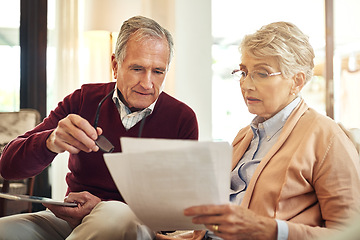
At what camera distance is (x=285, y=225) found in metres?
1.05

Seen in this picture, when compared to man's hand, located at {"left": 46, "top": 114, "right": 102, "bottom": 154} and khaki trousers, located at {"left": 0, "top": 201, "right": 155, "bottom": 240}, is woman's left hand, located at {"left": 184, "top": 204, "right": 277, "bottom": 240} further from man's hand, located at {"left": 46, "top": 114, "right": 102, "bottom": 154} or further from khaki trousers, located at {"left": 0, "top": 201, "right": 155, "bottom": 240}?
man's hand, located at {"left": 46, "top": 114, "right": 102, "bottom": 154}

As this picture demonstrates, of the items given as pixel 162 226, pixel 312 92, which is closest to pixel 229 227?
pixel 162 226

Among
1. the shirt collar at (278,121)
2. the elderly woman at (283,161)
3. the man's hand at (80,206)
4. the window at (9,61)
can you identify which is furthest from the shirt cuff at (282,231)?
the window at (9,61)

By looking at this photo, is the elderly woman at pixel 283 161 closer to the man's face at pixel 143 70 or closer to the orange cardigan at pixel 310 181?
the orange cardigan at pixel 310 181

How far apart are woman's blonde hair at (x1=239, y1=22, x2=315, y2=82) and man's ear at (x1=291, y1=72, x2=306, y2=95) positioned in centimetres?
1

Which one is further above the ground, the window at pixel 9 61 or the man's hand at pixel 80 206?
the window at pixel 9 61

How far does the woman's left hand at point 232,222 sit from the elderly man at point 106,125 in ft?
1.62

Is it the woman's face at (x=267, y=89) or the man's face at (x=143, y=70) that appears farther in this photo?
the man's face at (x=143, y=70)

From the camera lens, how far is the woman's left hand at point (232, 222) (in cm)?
90

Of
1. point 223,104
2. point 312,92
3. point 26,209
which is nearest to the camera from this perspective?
point 26,209

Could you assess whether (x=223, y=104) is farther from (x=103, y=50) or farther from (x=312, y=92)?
(x=103, y=50)

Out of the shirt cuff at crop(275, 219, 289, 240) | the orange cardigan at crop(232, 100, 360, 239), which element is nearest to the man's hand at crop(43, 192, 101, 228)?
the orange cardigan at crop(232, 100, 360, 239)

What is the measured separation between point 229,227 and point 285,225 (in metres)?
0.18

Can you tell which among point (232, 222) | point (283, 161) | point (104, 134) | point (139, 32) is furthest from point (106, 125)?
point (232, 222)
